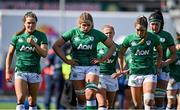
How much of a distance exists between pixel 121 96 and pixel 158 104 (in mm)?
6528

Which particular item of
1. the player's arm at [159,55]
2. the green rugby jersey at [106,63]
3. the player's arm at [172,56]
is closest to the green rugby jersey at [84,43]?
the player's arm at [159,55]

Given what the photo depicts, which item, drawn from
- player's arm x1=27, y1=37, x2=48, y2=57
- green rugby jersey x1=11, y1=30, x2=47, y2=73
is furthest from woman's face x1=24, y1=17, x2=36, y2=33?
player's arm x1=27, y1=37, x2=48, y2=57

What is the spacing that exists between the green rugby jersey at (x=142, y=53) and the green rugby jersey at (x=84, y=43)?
0.71 meters

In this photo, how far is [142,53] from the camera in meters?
16.8

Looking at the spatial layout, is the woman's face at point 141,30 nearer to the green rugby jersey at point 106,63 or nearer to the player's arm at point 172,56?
the player's arm at point 172,56

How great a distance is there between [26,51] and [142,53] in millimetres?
2463

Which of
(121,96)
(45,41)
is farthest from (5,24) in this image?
(45,41)

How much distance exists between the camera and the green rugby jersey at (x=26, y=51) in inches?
646

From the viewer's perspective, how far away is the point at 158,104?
1802cm

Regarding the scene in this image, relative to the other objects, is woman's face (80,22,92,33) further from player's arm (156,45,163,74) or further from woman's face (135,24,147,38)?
player's arm (156,45,163,74)

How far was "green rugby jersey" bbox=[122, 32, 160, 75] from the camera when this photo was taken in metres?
16.8

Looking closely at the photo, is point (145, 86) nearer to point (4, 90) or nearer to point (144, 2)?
point (4, 90)

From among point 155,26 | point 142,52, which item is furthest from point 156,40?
point 155,26

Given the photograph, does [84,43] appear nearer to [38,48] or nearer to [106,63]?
[38,48]
